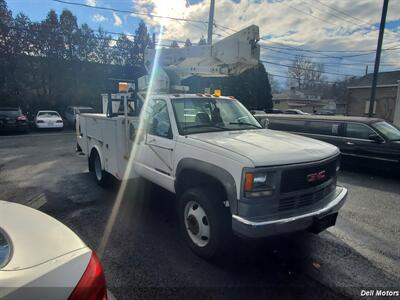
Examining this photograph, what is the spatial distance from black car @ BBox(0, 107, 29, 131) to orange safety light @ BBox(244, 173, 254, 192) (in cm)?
1820

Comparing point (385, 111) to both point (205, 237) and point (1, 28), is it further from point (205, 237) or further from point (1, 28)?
point (1, 28)

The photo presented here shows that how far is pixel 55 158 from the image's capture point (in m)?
9.80

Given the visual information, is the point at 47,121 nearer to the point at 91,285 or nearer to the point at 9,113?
the point at 9,113

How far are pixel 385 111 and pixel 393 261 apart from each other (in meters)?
31.8

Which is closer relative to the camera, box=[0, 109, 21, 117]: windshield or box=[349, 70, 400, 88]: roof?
box=[0, 109, 21, 117]: windshield

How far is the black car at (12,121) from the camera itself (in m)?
16.9

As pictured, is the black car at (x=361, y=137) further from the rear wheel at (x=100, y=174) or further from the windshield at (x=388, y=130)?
the rear wheel at (x=100, y=174)

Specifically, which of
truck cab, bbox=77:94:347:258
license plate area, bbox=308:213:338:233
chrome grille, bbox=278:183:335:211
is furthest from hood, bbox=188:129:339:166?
license plate area, bbox=308:213:338:233

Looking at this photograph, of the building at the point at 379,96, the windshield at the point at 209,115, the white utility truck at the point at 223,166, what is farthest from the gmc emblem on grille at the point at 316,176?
the building at the point at 379,96

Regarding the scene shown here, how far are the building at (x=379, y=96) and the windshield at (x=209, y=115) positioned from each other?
28.3m

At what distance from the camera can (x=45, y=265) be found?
4.84 feet

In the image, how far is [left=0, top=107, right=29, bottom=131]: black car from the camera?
16.9 meters

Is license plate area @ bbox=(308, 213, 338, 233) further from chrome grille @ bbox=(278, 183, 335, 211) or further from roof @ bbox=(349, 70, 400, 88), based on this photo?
roof @ bbox=(349, 70, 400, 88)

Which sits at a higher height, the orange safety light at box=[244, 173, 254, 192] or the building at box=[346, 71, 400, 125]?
the building at box=[346, 71, 400, 125]
